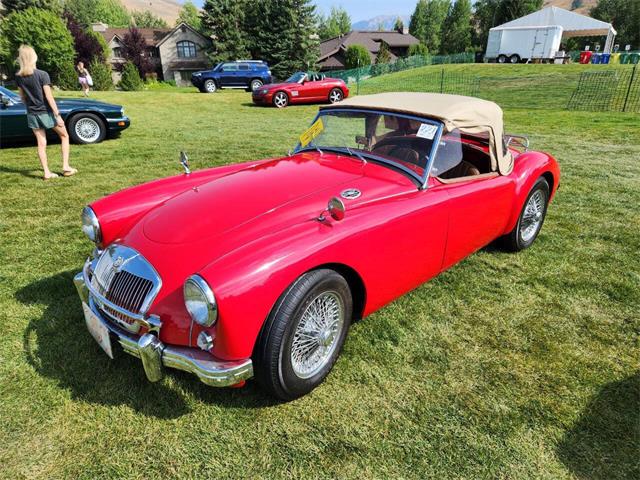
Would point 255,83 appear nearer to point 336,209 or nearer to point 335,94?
point 335,94

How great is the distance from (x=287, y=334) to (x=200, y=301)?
1.59ft

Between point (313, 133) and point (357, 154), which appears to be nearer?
point (357, 154)

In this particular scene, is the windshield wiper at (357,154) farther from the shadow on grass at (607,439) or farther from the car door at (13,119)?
the car door at (13,119)

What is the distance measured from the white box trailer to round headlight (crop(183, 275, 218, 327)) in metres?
46.7

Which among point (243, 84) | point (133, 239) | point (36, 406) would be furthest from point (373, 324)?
point (243, 84)

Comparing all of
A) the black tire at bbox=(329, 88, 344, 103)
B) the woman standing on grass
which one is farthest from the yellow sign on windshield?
the black tire at bbox=(329, 88, 344, 103)

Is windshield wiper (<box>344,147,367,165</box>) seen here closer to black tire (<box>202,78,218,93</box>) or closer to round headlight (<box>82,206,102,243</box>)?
round headlight (<box>82,206,102,243</box>)

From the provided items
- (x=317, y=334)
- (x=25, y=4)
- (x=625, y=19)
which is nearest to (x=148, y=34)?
(x=25, y=4)

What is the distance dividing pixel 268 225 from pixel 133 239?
897 millimetres

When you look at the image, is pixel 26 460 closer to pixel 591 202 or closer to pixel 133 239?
pixel 133 239

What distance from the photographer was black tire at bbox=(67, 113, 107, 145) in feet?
28.9

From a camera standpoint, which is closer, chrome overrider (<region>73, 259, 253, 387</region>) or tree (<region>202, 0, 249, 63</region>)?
chrome overrider (<region>73, 259, 253, 387</region>)

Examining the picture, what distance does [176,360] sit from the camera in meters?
2.09

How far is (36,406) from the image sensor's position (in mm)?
2342
